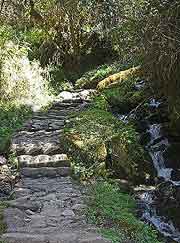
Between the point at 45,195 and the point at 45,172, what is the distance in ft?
2.62

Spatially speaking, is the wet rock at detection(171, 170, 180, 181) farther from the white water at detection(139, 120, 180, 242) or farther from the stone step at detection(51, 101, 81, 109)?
the stone step at detection(51, 101, 81, 109)

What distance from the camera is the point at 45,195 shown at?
5695 mm

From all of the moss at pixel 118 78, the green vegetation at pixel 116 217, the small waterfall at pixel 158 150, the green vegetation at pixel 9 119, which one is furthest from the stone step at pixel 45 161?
the moss at pixel 118 78

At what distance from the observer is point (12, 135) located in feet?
25.7

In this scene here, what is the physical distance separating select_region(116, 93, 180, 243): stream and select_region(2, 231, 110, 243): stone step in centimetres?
149

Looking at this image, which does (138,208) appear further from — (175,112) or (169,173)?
(175,112)

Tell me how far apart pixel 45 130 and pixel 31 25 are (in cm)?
750

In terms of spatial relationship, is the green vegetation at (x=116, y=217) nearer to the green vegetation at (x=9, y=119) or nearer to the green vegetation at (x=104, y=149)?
the green vegetation at (x=104, y=149)

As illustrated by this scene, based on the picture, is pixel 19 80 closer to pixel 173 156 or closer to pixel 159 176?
pixel 173 156

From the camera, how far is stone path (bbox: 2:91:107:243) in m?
4.56

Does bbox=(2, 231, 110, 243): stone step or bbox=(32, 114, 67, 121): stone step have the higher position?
bbox=(32, 114, 67, 121): stone step

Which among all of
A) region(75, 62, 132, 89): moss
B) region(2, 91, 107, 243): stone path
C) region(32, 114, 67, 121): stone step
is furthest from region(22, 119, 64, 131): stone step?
region(75, 62, 132, 89): moss

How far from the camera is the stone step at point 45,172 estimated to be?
6.41 m

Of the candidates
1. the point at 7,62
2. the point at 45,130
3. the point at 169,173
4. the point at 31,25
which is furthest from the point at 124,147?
the point at 31,25
